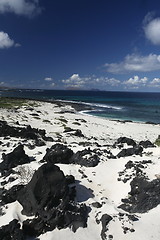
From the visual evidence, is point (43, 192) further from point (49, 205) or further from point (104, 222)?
point (104, 222)

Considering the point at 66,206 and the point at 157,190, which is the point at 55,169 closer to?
the point at 66,206

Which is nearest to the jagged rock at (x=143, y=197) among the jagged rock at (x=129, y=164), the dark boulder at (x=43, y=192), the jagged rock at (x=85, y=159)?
the jagged rock at (x=129, y=164)

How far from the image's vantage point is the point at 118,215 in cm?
870

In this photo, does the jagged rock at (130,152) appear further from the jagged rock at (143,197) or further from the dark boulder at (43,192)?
the dark boulder at (43,192)

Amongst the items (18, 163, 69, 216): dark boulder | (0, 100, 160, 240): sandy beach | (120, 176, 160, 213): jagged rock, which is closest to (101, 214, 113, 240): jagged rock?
(0, 100, 160, 240): sandy beach

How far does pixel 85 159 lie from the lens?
552 inches

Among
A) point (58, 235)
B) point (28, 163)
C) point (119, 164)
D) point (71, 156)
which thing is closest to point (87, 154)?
point (71, 156)

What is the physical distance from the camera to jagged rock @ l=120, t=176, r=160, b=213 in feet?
30.8

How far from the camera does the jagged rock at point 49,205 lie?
8420 mm

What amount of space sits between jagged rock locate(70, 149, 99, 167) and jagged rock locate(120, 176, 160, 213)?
3.73m

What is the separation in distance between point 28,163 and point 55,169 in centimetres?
469

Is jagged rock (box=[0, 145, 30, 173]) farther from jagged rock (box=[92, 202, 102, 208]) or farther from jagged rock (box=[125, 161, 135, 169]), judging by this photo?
jagged rock (box=[125, 161, 135, 169])

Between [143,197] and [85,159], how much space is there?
16.7 ft

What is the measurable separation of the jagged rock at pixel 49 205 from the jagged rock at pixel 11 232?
19.3 inches
